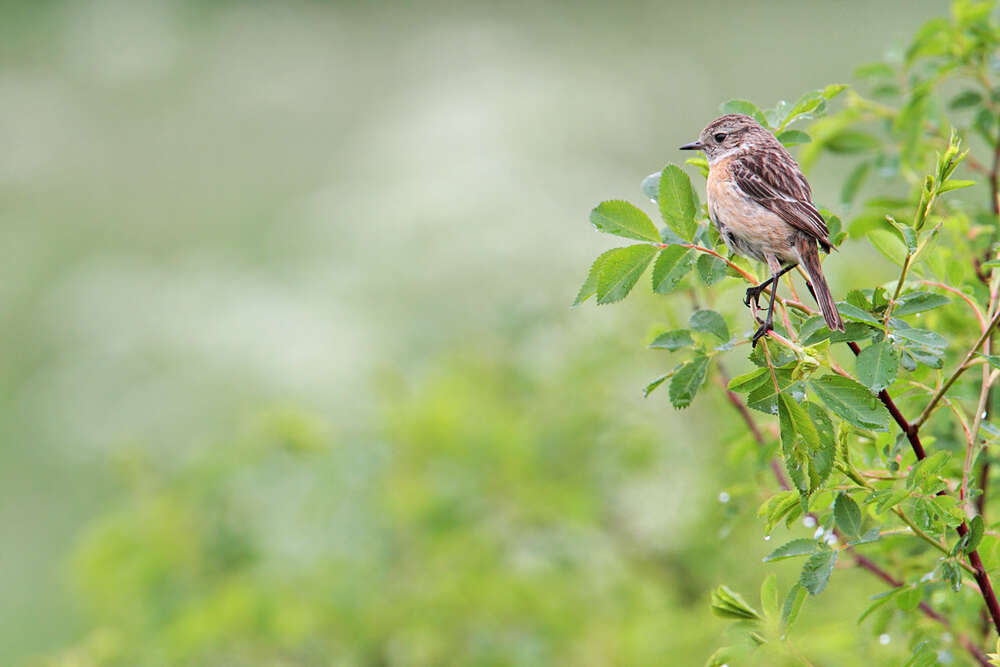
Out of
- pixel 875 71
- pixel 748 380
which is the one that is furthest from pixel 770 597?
pixel 875 71

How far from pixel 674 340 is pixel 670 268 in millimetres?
124

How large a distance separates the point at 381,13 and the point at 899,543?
2130 centimetres

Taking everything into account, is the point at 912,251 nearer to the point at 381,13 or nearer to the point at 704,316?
the point at 704,316

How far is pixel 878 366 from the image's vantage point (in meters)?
1.46

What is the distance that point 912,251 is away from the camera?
1484 mm

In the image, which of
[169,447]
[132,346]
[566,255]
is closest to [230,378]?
[169,447]

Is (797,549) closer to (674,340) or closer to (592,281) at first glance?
(674,340)

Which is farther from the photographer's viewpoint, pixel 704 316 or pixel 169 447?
pixel 169 447

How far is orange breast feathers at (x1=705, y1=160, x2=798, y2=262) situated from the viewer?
184 cm

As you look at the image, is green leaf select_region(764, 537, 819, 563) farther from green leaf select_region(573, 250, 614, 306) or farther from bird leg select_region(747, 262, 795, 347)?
green leaf select_region(573, 250, 614, 306)

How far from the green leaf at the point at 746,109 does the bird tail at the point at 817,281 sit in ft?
0.72

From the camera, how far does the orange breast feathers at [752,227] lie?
1843 millimetres

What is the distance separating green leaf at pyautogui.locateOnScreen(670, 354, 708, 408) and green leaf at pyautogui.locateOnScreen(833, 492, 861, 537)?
0.88ft

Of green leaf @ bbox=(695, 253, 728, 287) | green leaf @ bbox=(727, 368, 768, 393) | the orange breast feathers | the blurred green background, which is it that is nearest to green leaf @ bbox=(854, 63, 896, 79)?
the blurred green background
